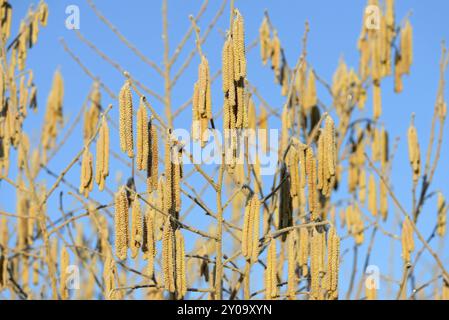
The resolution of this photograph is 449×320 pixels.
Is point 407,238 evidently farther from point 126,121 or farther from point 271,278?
point 126,121

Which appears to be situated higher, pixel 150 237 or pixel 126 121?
pixel 126 121

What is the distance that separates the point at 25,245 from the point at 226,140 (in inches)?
78.3

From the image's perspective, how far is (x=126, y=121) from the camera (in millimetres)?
2260

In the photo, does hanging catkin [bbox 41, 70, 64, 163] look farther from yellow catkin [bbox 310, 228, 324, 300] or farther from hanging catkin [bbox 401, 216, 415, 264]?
yellow catkin [bbox 310, 228, 324, 300]

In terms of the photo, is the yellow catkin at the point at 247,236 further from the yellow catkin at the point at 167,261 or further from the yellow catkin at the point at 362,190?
the yellow catkin at the point at 362,190

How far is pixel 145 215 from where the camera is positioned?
7.82 feet

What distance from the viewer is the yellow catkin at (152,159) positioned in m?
2.30

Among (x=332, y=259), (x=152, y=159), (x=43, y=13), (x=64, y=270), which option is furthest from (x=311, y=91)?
(x=152, y=159)

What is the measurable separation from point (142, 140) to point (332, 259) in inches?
26.5

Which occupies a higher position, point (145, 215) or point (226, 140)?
point (226, 140)

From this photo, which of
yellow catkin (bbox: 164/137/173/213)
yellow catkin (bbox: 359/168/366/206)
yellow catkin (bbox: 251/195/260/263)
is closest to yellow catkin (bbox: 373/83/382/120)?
yellow catkin (bbox: 359/168/366/206)

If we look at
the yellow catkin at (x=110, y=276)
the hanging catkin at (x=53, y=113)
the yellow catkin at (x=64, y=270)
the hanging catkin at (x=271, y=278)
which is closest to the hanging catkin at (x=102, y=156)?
the yellow catkin at (x=110, y=276)
